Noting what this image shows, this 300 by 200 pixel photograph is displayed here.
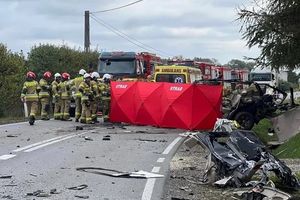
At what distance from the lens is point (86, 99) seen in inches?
822

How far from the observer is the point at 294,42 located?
14.4m

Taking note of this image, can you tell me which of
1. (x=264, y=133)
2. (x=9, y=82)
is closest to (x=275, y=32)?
(x=264, y=133)

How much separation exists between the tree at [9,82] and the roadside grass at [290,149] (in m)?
17.0

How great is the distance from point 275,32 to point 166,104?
6616mm

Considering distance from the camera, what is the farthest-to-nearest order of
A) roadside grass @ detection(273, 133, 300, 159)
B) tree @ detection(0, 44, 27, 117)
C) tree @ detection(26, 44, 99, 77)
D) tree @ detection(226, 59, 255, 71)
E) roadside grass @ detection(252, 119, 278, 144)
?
1. tree @ detection(26, 44, 99, 77)
2. tree @ detection(0, 44, 27, 117)
3. roadside grass @ detection(252, 119, 278, 144)
4. tree @ detection(226, 59, 255, 71)
5. roadside grass @ detection(273, 133, 300, 159)

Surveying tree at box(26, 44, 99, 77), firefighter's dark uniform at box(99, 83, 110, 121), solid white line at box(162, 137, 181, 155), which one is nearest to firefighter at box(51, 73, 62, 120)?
firefighter's dark uniform at box(99, 83, 110, 121)

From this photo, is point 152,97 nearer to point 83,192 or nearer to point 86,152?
point 86,152

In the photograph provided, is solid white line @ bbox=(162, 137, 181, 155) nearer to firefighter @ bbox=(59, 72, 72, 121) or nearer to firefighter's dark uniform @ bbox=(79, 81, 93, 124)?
firefighter's dark uniform @ bbox=(79, 81, 93, 124)

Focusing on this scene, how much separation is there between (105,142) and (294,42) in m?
5.66

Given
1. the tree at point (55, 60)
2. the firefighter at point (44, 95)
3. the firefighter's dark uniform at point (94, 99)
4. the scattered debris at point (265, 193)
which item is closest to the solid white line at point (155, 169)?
the scattered debris at point (265, 193)

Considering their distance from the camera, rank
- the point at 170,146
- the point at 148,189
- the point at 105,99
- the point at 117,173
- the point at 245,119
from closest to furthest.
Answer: the point at 148,189 → the point at 117,173 → the point at 170,146 → the point at 245,119 → the point at 105,99

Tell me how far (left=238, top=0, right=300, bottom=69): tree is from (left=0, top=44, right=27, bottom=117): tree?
16051mm

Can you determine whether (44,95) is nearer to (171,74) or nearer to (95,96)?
(95,96)

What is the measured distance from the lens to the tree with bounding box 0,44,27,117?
→ 2800 cm
